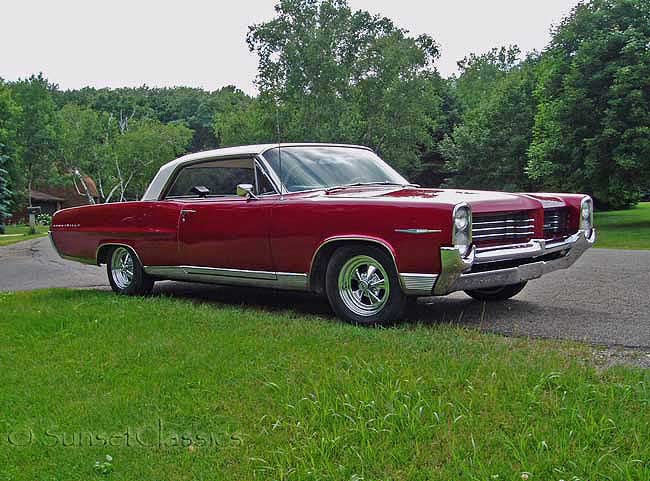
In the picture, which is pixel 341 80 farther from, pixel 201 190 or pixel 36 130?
pixel 201 190

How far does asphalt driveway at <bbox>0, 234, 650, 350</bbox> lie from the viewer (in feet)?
17.6

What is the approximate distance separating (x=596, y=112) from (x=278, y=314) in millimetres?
23393

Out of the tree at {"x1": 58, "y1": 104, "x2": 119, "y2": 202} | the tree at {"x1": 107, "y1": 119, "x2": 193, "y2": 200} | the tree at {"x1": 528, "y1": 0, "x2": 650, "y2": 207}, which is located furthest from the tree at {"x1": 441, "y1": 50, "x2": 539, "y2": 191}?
the tree at {"x1": 58, "y1": 104, "x2": 119, "y2": 202}

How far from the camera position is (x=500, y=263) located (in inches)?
224

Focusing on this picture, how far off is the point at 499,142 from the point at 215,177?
1396 inches

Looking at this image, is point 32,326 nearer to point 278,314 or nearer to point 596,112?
point 278,314

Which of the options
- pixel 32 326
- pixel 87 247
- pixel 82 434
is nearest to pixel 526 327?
pixel 82 434

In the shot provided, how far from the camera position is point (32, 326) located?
5934 mm

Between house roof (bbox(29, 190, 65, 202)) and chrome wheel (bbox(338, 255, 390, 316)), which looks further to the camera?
house roof (bbox(29, 190, 65, 202))

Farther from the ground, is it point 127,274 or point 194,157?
point 194,157

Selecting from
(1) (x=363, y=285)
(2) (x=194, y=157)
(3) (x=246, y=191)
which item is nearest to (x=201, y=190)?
(2) (x=194, y=157)

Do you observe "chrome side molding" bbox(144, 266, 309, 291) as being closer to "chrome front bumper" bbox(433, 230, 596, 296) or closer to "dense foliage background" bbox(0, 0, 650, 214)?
"chrome front bumper" bbox(433, 230, 596, 296)

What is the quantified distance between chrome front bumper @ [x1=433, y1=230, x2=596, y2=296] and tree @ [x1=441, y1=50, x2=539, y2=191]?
1310 inches

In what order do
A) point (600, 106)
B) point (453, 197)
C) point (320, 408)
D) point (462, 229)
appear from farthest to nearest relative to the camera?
point (600, 106)
point (453, 197)
point (462, 229)
point (320, 408)
